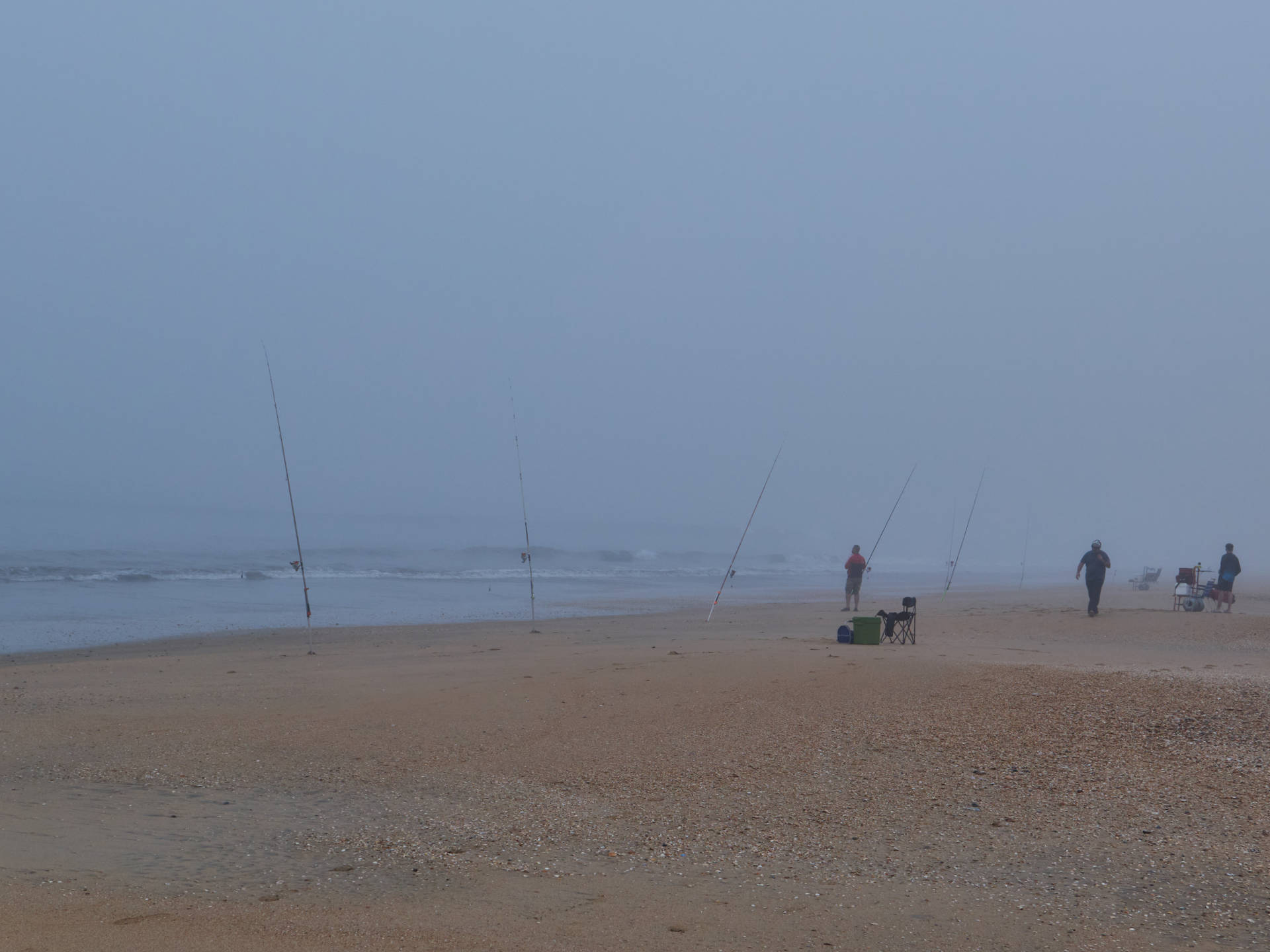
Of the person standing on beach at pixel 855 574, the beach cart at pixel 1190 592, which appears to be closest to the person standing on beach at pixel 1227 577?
the beach cart at pixel 1190 592

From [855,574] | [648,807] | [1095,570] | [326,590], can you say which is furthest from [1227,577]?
[326,590]

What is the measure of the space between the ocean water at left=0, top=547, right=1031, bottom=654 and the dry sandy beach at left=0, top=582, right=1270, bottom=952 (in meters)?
7.92

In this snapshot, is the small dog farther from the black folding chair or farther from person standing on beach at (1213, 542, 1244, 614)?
person standing on beach at (1213, 542, 1244, 614)

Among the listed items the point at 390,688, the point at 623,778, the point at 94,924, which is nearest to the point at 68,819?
the point at 94,924

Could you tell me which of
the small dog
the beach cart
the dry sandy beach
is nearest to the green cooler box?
the small dog

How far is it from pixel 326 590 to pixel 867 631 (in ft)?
61.5

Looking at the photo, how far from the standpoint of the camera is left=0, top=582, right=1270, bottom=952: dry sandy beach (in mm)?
4105

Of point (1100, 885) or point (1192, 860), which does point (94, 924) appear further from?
point (1192, 860)

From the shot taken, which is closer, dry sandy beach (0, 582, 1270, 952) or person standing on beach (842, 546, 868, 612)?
dry sandy beach (0, 582, 1270, 952)

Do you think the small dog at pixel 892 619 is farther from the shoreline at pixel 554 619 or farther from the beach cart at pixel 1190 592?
the beach cart at pixel 1190 592

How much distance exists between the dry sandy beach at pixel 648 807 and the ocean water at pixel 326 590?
7.92 meters

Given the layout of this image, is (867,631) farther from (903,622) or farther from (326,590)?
(326,590)

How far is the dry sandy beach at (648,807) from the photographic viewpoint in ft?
13.5

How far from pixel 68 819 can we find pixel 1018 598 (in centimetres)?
2549
